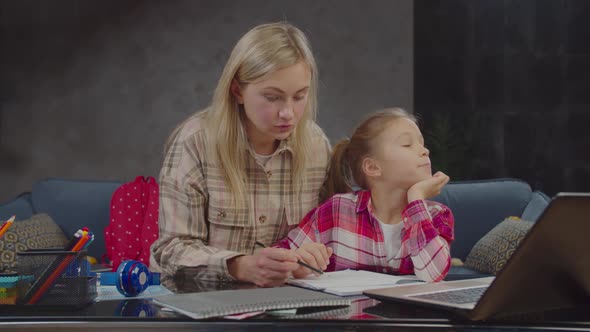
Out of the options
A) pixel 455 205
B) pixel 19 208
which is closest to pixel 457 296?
pixel 455 205

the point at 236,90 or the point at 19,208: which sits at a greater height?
the point at 236,90

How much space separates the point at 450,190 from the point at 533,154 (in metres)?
2.90

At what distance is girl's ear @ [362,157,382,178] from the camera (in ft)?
5.82

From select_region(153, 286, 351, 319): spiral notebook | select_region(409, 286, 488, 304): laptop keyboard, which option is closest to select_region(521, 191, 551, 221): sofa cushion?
select_region(409, 286, 488, 304): laptop keyboard

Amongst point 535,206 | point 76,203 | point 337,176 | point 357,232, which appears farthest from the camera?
point 76,203

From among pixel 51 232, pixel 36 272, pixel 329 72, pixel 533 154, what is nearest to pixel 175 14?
pixel 329 72

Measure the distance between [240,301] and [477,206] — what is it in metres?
2.49

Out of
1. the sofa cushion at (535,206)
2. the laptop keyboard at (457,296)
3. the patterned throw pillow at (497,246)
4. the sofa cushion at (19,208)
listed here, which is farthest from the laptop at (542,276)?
the sofa cushion at (19,208)

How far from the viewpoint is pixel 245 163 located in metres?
1.78

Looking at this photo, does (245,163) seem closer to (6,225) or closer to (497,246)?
(6,225)

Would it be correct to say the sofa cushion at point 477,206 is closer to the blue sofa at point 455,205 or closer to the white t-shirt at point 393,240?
the blue sofa at point 455,205

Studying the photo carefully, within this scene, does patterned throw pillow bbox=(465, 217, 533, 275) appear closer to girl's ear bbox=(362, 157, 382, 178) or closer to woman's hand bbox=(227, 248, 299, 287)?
girl's ear bbox=(362, 157, 382, 178)

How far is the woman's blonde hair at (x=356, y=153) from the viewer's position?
182cm

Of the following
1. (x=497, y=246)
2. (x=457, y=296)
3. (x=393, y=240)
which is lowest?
(x=497, y=246)
